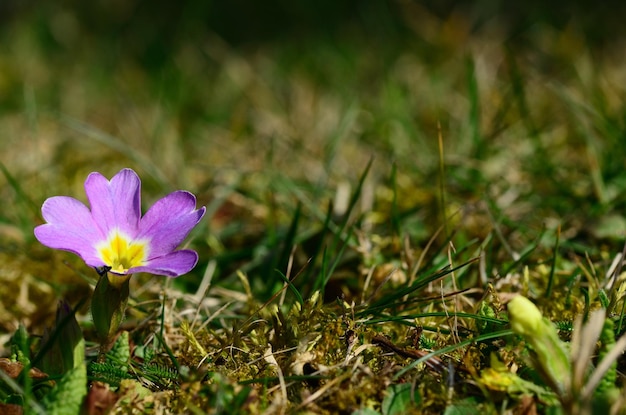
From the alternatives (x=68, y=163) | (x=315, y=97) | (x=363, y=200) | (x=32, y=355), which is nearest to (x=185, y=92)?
(x=315, y=97)

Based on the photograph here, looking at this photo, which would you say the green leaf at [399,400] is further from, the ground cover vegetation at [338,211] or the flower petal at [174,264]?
the flower petal at [174,264]

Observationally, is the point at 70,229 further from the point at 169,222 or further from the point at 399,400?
the point at 399,400

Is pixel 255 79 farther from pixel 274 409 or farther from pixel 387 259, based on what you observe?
pixel 274 409

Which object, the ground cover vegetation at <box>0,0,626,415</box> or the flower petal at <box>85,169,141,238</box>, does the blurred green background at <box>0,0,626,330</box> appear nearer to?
the ground cover vegetation at <box>0,0,626,415</box>

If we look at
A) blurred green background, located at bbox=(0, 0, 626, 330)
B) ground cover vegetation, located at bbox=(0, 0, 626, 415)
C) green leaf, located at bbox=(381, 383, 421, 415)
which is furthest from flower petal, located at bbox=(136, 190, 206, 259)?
blurred green background, located at bbox=(0, 0, 626, 330)

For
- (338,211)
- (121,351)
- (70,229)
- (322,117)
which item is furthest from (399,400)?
(322,117)

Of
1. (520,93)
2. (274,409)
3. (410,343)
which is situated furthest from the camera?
(520,93)
